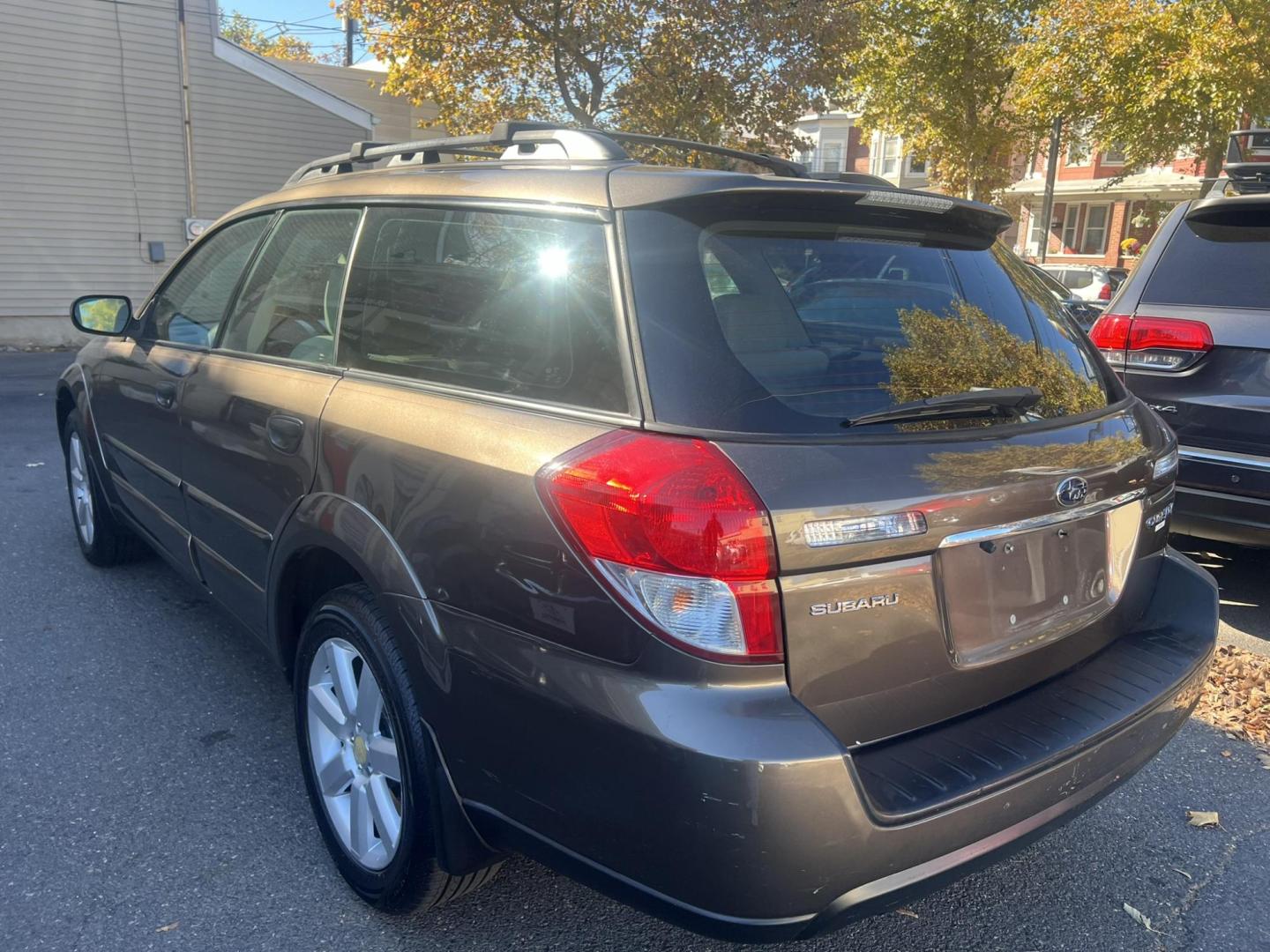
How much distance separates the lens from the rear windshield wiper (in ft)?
6.53

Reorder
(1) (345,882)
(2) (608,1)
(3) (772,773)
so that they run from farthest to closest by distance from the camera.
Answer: (2) (608,1) < (1) (345,882) < (3) (772,773)

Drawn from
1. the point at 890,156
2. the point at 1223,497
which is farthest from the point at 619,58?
the point at 890,156

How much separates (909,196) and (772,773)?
140cm

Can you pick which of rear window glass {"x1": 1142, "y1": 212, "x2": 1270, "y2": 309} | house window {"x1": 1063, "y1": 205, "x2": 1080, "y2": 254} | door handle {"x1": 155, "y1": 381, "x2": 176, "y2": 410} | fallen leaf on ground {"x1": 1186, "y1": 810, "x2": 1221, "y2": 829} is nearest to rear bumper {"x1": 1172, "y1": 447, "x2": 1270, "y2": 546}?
rear window glass {"x1": 1142, "y1": 212, "x2": 1270, "y2": 309}

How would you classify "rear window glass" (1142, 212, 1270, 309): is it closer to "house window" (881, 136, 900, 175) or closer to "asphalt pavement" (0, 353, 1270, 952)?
"asphalt pavement" (0, 353, 1270, 952)

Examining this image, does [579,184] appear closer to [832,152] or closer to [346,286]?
[346,286]

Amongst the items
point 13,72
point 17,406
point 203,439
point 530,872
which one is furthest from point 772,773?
point 13,72

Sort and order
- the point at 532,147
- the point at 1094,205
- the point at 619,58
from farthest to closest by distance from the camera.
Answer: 1. the point at 1094,205
2. the point at 619,58
3. the point at 532,147

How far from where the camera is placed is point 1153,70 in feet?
52.1

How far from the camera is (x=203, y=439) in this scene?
317 cm

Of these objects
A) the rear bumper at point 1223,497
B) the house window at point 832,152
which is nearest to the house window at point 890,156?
the house window at point 832,152

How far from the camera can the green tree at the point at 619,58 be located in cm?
1373

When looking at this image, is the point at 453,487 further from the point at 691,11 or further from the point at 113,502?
the point at 691,11

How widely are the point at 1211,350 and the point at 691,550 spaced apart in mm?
3444
